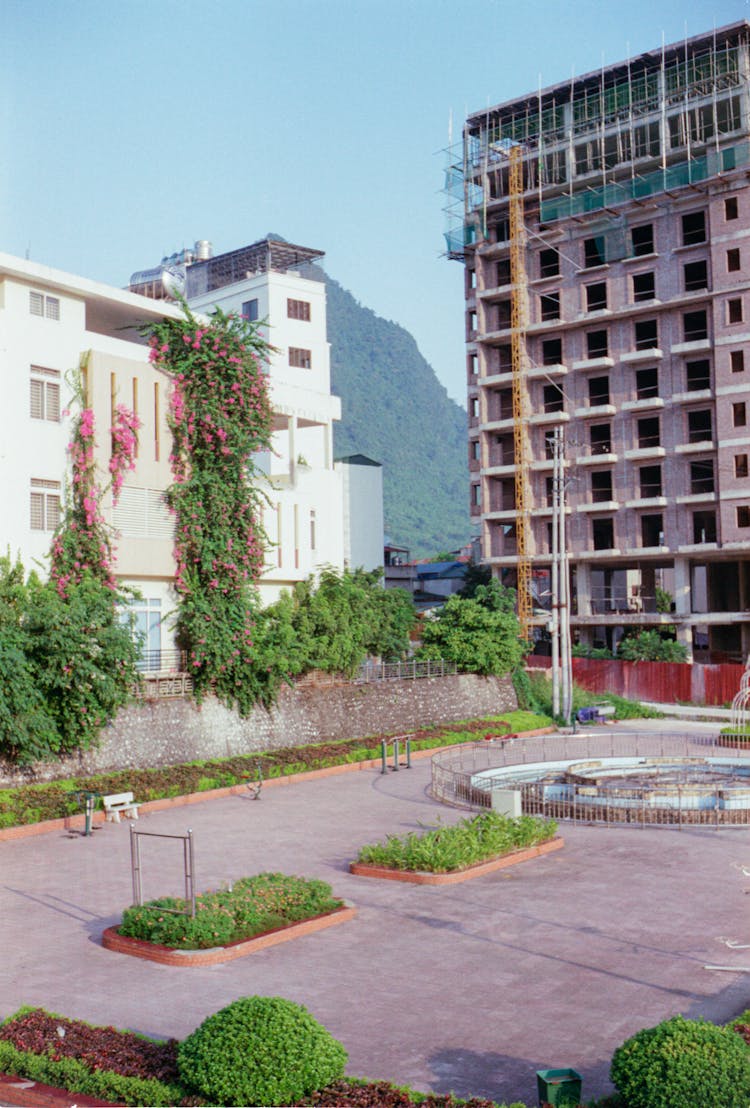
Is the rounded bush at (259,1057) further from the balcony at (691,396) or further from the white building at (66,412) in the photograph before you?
the balcony at (691,396)

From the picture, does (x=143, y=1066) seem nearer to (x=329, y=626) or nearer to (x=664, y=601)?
(x=329, y=626)

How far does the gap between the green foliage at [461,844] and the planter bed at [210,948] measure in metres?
3.08

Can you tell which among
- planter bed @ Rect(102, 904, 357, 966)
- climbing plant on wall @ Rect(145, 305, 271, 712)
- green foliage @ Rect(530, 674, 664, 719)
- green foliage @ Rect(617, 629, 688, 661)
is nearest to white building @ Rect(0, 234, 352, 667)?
climbing plant on wall @ Rect(145, 305, 271, 712)

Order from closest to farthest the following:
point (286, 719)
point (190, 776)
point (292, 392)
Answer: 1. point (190, 776)
2. point (286, 719)
3. point (292, 392)

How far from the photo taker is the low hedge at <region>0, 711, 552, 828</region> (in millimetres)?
23156

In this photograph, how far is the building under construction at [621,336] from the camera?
5656cm

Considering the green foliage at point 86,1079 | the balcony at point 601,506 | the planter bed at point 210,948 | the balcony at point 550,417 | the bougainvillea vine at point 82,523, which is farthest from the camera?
the balcony at point 550,417

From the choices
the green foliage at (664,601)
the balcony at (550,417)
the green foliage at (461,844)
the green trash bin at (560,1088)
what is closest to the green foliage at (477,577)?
the balcony at (550,417)

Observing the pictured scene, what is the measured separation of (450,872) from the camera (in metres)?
17.9

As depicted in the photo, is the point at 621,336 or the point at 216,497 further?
the point at 621,336

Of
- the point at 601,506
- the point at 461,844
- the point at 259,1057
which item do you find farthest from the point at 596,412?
the point at 259,1057

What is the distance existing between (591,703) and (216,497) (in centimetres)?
2055

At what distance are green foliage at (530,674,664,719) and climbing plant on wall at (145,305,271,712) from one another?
54.3 feet

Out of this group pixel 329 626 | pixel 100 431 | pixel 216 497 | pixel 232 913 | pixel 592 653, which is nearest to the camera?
pixel 232 913
